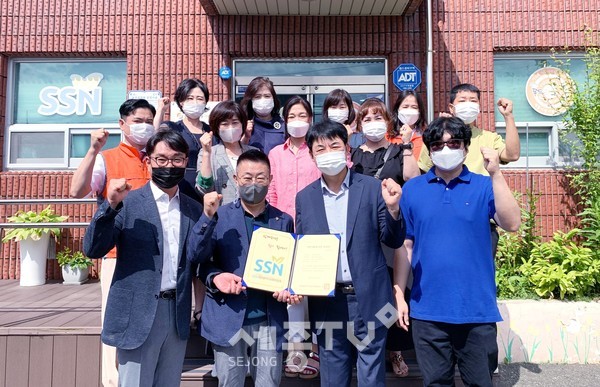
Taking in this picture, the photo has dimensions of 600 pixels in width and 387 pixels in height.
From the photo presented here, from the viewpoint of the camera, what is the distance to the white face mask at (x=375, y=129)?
9.73ft

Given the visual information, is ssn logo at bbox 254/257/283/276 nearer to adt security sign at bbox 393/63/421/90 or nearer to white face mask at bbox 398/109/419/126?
white face mask at bbox 398/109/419/126

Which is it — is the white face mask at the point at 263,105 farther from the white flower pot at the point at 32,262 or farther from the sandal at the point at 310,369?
the white flower pot at the point at 32,262

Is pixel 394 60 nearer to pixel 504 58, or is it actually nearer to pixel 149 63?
pixel 504 58

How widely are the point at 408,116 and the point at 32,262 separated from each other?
5.06 metres

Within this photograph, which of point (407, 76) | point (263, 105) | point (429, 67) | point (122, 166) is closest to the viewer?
point (122, 166)

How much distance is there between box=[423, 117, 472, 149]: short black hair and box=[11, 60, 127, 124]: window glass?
5.37 m

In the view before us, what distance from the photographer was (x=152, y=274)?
2264 millimetres

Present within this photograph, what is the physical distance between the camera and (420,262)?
2342mm

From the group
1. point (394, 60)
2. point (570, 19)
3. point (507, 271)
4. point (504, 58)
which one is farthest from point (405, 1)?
point (507, 271)

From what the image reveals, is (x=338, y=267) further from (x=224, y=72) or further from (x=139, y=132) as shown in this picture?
(x=224, y=72)

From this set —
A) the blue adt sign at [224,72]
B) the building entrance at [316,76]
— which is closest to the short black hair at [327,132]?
the building entrance at [316,76]

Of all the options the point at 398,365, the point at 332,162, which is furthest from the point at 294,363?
the point at 332,162

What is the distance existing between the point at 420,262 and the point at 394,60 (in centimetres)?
449

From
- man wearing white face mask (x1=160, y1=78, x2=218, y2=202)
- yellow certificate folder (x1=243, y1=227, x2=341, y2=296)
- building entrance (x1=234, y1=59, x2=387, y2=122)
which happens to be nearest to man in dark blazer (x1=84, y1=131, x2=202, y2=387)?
yellow certificate folder (x1=243, y1=227, x2=341, y2=296)
